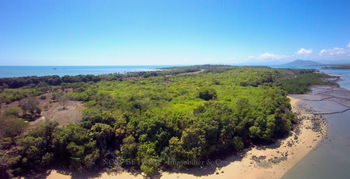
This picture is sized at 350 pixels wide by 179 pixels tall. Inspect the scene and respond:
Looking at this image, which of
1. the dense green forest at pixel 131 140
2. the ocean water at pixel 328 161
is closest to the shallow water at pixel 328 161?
the ocean water at pixel 328 161

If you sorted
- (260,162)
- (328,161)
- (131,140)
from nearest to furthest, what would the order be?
(131,140) → (260,162) → (328,161)

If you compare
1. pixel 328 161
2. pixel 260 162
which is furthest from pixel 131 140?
pixel 328 161

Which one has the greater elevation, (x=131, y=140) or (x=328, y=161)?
(x=131, y=140)

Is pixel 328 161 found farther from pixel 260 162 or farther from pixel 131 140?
pixel 131 140

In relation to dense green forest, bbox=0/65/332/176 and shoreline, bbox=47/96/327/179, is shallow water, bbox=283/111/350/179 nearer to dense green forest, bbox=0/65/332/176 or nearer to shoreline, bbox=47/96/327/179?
shoreline, bbox=47/96/327/179

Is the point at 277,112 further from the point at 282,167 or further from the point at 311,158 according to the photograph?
the point at 282,167

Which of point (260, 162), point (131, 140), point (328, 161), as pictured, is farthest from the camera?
point (328, 161)

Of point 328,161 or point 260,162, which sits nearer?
point 260,162

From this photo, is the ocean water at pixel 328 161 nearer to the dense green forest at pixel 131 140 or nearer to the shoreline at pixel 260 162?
the shoreline at pixel 260 162

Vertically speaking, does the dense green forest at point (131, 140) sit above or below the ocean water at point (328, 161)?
above
